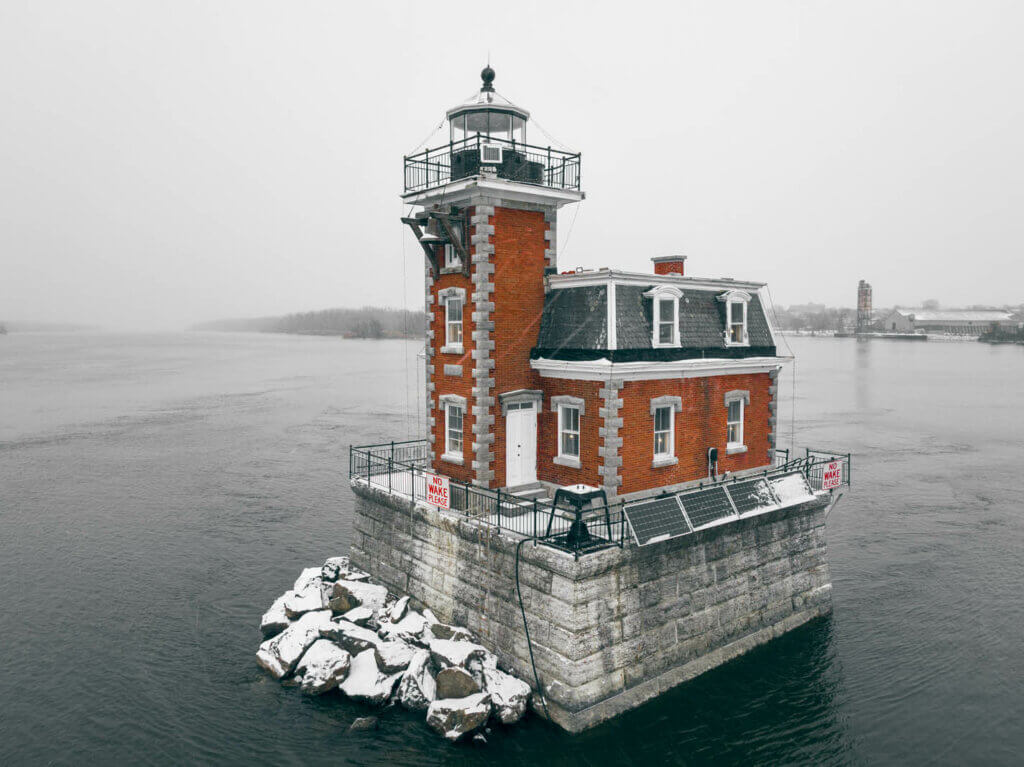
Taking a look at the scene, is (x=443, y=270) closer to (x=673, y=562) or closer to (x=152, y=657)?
(x=673, y=562)

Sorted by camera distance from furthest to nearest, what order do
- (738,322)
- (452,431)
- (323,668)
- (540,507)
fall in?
(738,322) → (452,431) → (540,507) → (323,668)

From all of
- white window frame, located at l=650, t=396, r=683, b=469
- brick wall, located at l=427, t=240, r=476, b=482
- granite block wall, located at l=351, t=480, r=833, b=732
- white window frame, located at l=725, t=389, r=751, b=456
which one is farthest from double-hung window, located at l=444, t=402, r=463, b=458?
white window frame, located at l=725, t=389, r=751, b=456

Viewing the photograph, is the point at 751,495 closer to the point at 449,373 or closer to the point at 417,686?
the point at 449,373

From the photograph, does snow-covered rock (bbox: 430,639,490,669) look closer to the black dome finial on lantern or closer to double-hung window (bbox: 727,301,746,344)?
double-hung window (bbox: 727,301,746,344)

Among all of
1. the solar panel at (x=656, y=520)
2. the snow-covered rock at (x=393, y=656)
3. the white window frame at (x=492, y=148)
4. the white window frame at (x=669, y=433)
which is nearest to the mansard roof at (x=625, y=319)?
the white window frame at (x=669, y=433)

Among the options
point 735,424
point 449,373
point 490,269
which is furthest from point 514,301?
point 735,424
